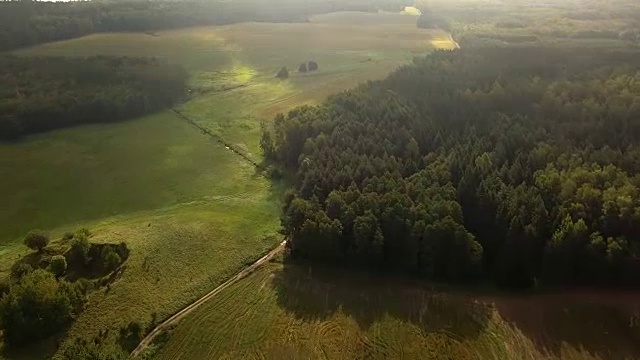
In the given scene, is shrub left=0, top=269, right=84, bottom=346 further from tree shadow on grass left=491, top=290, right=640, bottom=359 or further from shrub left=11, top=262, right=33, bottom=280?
tree shadow on grass left=491, top=290, right=640, bottom=359

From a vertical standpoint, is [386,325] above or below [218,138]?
below

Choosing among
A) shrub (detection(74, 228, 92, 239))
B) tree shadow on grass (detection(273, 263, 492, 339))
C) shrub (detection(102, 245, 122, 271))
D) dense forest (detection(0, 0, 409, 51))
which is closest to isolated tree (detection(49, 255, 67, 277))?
→ shrub (detection(74, 228, 92, 239))

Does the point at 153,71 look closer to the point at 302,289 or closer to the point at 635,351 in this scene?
the point at 302,289

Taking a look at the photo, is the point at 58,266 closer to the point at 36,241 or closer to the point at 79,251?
the point at 79,251

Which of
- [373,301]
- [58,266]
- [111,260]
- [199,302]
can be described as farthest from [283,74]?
[373,301]

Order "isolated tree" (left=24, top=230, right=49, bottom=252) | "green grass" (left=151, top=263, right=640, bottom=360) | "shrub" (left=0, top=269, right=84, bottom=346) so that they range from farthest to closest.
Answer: "isolated tree" (left=24, top=230, right=49, bottom=252) → "green grass" (left=151, top=263, right=640, bottom=360) → "shrub" (left=0, top=269, right=84, bottom=346)

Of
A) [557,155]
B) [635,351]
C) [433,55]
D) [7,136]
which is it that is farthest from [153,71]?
[635,351]

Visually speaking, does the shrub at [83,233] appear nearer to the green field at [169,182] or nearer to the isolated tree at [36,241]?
the green field at [169,182]
